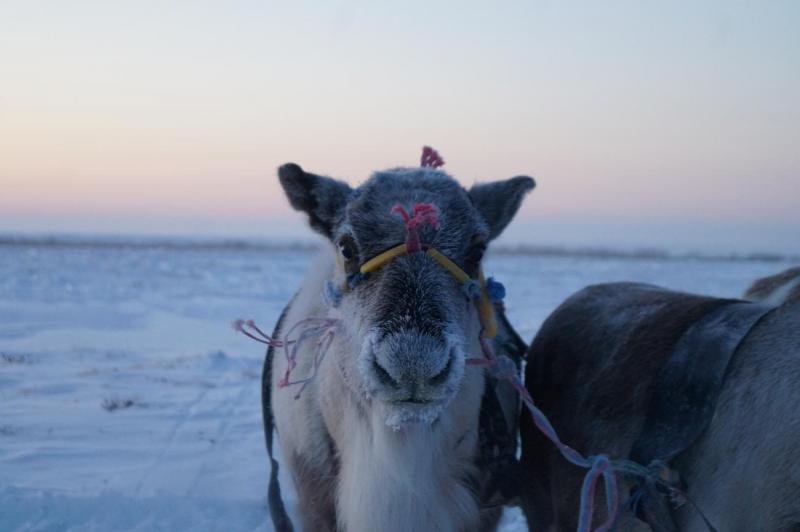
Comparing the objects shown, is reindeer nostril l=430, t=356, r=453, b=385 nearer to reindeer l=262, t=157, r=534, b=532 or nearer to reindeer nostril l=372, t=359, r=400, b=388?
reindeer l=262, t=157, r=534, b=532

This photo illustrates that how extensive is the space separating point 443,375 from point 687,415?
992 mm

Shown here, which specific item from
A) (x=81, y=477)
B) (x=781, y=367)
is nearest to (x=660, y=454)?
(x=781, y=367)

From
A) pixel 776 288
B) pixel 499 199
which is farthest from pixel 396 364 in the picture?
pixel 776 288

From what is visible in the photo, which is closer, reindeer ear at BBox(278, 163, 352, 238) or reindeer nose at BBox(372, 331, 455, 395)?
reindeer nose at BBox(372, 331, 455, 395)

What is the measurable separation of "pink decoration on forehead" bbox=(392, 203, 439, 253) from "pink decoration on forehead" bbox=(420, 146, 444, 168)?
100cm

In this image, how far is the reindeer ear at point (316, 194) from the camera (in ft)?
12.4

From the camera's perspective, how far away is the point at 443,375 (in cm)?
292

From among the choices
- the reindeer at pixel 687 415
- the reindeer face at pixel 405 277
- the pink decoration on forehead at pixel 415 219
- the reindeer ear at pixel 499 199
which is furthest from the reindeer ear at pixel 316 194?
the reindeer at pixel 687 415

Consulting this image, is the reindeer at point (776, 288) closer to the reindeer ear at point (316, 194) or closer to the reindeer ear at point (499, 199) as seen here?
the reindeer ear at point (499, 199)

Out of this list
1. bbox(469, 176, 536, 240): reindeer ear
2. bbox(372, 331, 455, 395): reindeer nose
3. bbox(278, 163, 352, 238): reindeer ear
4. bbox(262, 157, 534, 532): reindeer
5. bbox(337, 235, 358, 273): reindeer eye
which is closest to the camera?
bbox(372, 331, 455, 395): reindeer nose

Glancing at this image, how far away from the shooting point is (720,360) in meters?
3.01

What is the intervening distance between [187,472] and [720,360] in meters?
4.56

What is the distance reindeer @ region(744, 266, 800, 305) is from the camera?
4480 mm

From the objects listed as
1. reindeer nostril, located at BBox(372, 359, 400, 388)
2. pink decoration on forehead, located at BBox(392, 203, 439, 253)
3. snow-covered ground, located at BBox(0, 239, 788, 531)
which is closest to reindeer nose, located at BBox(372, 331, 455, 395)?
reindeer nostril, located at BBox(372, 359, 400, 388)
